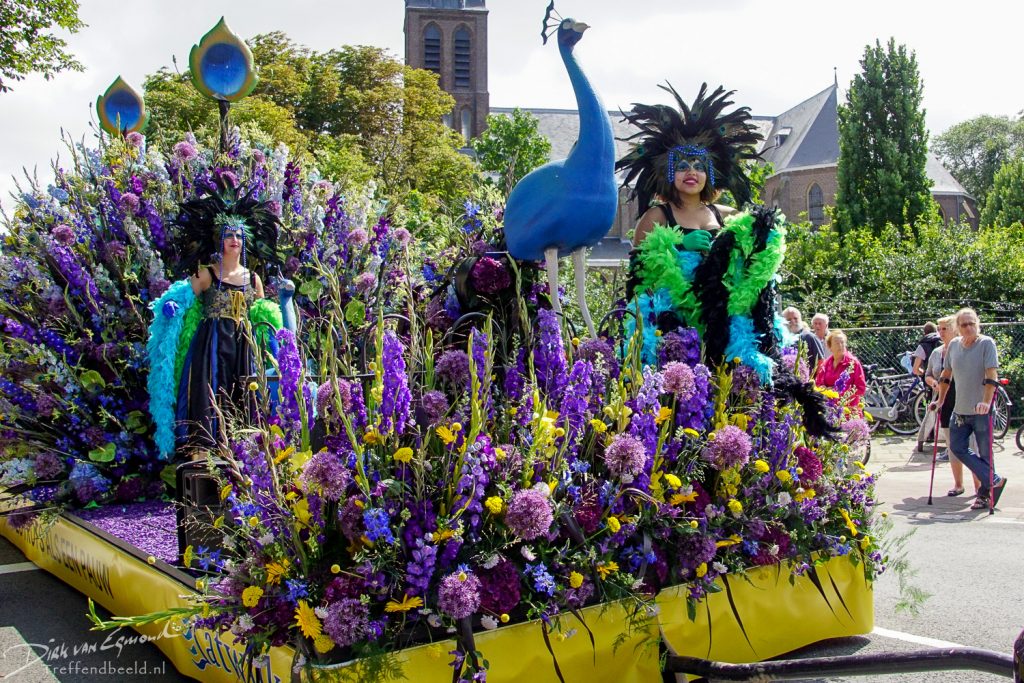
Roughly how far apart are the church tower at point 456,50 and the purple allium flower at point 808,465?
183ft

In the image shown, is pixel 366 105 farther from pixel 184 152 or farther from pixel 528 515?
pixel 528 515

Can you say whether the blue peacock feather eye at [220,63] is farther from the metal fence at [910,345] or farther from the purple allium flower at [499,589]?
the metal fence at [910,345]

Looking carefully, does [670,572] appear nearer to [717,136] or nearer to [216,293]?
[717,136]

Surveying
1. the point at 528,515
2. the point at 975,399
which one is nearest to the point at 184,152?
the point at 528,515

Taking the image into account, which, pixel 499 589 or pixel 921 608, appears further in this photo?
pixel 921 608

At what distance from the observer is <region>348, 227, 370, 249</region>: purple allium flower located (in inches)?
306

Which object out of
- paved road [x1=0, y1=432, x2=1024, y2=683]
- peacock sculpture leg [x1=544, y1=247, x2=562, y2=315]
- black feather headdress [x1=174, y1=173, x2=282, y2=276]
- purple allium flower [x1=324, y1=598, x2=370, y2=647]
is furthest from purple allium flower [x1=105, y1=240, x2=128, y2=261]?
purple allium flower [x1=324, y1=598, x2=370, y2=647]

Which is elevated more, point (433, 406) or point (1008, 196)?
point (1008, 196)

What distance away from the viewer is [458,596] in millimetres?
2574

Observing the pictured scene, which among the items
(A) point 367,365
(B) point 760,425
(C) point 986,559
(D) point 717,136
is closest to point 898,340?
(C) point 986,559

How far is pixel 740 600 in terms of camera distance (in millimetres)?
3477

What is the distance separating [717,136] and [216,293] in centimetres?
334

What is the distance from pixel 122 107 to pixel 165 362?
482 cm

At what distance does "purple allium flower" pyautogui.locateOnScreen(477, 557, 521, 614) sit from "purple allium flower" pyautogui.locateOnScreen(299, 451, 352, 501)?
20.7 inches
